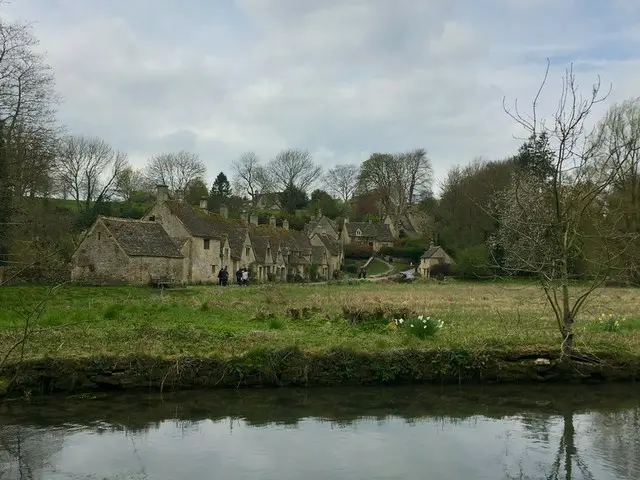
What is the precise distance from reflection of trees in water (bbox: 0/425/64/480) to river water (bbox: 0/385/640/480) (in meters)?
0.02

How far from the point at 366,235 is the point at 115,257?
6166 cm

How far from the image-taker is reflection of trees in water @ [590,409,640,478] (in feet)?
32.9

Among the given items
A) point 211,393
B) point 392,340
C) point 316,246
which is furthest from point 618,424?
point 316,246

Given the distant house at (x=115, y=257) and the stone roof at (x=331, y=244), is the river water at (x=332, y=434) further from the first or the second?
the stone roof at (x=331, y=244)

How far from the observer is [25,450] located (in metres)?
10.6

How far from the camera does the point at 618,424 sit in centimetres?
1245

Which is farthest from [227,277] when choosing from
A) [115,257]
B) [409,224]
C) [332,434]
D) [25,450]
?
[409,224]

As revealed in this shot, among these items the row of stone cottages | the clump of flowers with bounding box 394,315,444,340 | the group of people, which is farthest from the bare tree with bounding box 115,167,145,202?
the clump of flowers with bounding box 394,315,444,340

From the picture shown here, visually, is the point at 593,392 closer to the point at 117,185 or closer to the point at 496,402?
the point at 496,402

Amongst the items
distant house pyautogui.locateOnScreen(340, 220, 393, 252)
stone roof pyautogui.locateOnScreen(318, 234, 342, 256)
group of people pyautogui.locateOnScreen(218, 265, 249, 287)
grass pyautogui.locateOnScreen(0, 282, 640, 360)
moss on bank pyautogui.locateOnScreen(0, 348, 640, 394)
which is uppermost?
distant house pyautogui.locateOnScreen(340, 220, 393, 252)

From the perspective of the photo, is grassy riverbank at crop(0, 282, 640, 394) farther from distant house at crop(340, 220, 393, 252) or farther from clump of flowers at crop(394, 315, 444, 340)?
distant house at crop(340, 220, 393, 252)

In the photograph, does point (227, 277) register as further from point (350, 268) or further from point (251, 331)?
point (350, 268)

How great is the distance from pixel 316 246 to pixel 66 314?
6361 centimetres

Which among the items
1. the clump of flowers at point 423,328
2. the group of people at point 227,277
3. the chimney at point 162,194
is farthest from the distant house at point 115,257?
the clump of flowers at point 423,328
